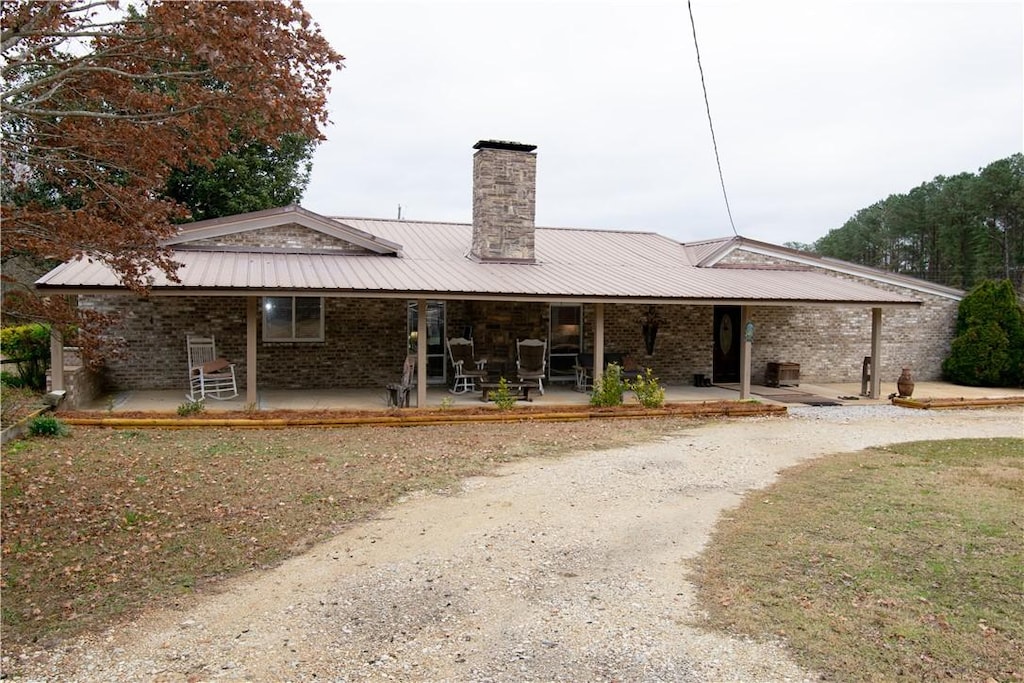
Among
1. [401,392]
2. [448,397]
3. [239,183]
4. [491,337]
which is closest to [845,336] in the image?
[491,337]

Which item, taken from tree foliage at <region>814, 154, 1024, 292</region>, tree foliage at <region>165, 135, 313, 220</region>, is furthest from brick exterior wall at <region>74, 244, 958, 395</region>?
tree foliage at <region>814, 154, 1024, 292</region>

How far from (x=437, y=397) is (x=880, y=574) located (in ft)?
30.7

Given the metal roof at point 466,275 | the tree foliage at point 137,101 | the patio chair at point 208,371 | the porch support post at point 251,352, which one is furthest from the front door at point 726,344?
the tree foliage at point 137,101

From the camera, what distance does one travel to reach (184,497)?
6367 mm

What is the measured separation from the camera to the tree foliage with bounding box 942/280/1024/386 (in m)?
17.1

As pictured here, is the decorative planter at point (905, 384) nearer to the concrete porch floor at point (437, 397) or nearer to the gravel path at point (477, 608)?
the concrete porch floor at point (437, 397)

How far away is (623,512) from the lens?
627 centimetres

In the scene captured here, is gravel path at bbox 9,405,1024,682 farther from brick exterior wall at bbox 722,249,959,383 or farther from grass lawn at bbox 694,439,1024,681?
brick exterior wall at bbox 722,249,959,383

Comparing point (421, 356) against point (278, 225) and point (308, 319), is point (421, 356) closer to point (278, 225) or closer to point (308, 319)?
point (308, 319)

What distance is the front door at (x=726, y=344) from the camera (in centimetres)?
1661

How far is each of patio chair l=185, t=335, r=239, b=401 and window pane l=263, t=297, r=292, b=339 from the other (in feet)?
3.17

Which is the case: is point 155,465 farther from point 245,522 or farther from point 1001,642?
point 1001,642

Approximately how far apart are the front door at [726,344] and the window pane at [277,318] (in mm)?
9421

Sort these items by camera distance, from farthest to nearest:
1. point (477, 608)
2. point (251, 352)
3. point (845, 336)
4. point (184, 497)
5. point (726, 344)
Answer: point (845, 336)
point (726, 344)
point (251, 352)
point (184, 497)
point (477, 608)
